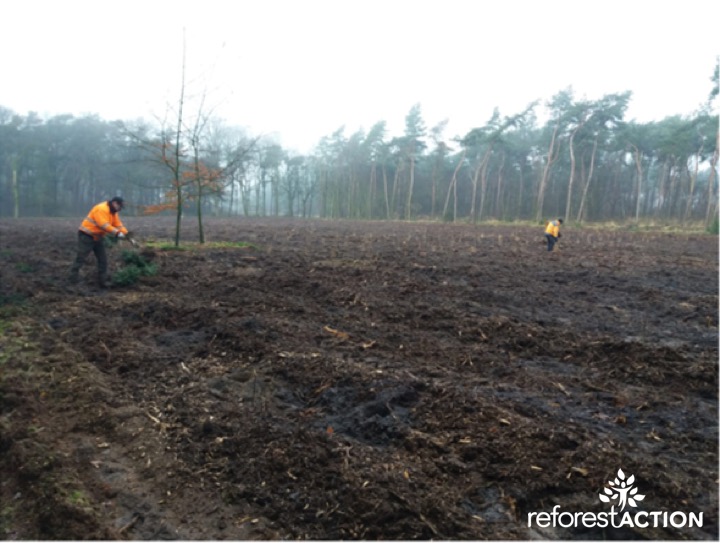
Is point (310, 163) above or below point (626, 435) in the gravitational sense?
above

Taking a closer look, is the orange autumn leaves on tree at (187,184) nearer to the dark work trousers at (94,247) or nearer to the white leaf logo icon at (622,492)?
the dark work trousers at (94,247)

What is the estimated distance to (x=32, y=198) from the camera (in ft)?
164

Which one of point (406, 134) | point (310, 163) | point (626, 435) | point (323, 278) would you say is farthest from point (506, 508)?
point (310, 163)

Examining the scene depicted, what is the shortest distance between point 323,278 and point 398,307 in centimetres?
273

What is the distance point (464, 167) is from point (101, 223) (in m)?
59.8

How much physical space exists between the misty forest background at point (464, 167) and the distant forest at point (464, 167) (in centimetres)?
16

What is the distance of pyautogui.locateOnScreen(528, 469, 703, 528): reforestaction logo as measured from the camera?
8.74 ft

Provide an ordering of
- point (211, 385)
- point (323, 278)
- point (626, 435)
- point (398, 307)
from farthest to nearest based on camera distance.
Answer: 1. point (323, 278)
2. point (398, 307)
3. point (211, 385)
4. point (626, 435)

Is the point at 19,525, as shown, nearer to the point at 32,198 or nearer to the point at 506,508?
the point at 506,508

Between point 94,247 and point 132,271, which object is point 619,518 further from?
point 94,247

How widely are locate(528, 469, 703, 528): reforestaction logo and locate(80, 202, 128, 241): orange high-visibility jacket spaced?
8.37 metres

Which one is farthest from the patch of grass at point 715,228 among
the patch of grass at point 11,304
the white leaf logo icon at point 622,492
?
the patch of grass at point 11,304

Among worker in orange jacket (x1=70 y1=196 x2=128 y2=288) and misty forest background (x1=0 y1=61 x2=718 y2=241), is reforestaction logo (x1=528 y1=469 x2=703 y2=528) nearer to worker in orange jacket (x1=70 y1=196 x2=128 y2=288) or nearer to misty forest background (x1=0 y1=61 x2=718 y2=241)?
worker in orange jacket (x1=70 y1=196 x2=128 y2=288)

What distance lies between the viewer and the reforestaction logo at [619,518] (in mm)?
2664
